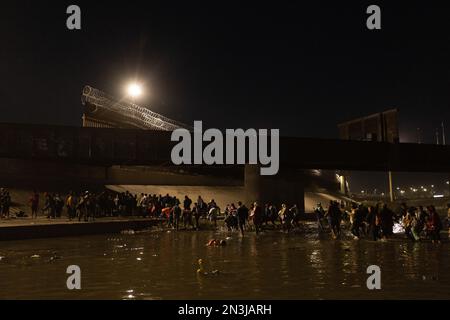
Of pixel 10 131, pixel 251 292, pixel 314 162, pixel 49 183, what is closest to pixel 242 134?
pixel 314 162

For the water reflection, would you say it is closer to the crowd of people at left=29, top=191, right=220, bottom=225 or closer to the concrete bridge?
the crowd of people at left=29, top=191, right=220, bottom=225

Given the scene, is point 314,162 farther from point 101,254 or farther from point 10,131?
point 101,254

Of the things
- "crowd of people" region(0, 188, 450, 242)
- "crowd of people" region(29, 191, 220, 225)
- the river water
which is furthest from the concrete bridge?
the river water

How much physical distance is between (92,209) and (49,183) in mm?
19738

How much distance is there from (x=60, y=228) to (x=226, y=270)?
1380cm

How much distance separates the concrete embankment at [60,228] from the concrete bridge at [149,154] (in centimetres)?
1019


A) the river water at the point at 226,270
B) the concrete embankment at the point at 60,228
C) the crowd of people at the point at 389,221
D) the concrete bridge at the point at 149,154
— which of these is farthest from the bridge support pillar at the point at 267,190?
the river water at the point at 226,270

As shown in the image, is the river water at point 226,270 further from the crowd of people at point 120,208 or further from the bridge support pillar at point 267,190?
the bridge support pillar at point 267,190

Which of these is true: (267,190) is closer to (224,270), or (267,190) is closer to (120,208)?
(120,208)

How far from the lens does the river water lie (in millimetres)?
9055

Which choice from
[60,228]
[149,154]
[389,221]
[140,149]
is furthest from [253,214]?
[140,149]

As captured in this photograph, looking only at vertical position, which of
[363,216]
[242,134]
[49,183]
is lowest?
[363,216]

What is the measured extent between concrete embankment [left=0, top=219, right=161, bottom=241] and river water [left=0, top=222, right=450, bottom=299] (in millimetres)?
1854

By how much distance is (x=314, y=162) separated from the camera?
40531 mm
